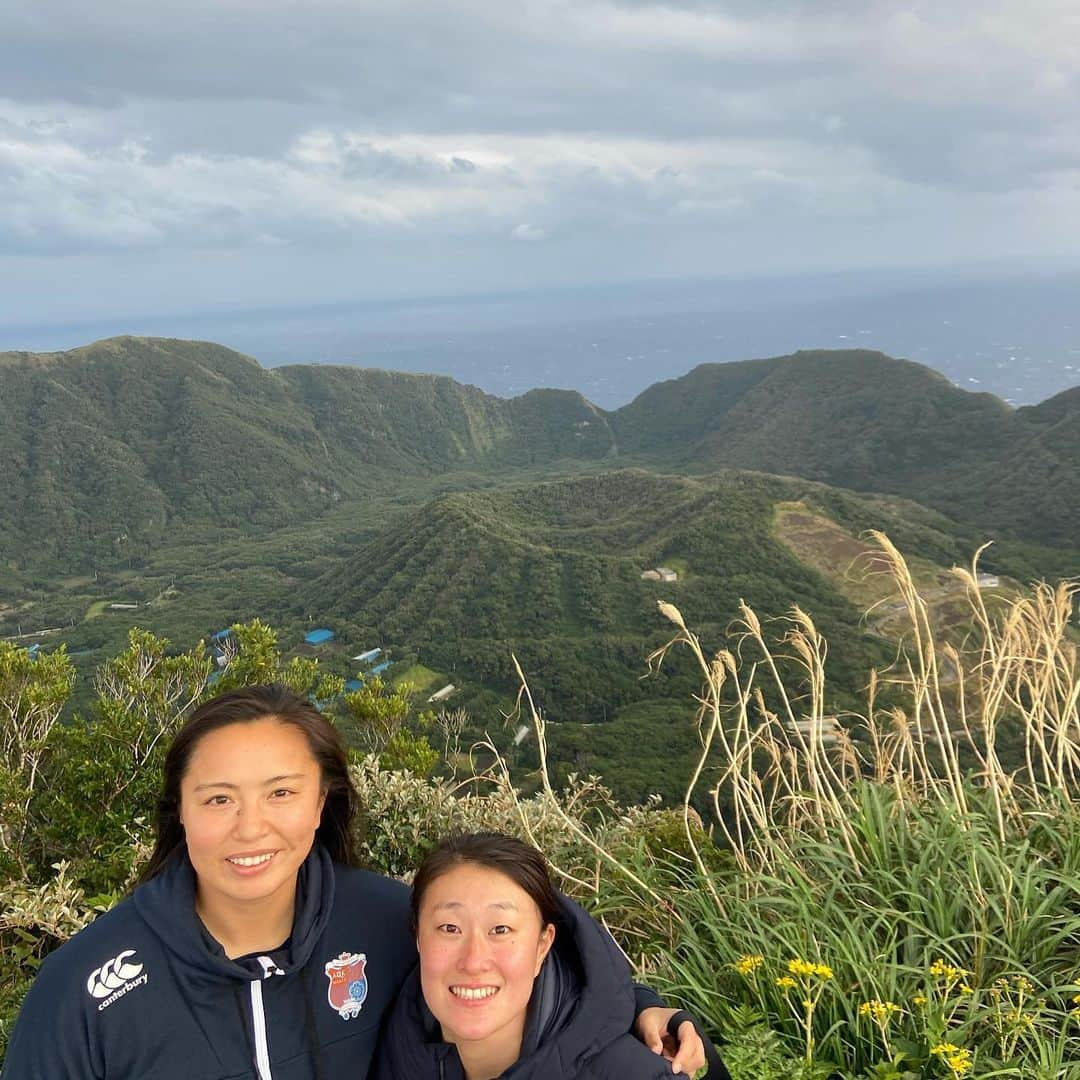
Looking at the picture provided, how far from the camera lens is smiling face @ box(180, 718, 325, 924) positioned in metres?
1.87

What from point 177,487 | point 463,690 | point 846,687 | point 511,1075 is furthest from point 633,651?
point 177,487

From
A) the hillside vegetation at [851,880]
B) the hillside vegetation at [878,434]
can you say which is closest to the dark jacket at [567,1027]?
the hillside vegetation at [851,880]

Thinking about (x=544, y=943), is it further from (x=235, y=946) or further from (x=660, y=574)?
(x=660, y=574)

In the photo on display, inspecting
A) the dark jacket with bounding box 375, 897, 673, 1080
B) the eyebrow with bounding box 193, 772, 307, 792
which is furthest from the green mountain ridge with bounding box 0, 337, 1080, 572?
the eyebrow with bounding box 193, 772, 307, 792

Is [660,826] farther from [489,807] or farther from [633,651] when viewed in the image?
[633,651]

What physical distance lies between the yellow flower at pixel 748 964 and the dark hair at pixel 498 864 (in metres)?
0.80

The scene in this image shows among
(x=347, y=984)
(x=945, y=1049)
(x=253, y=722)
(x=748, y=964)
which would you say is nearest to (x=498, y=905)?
(x=347, y=984)

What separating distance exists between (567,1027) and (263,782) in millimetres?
910

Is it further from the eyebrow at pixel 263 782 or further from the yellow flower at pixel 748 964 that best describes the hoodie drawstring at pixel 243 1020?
the yellow flower at pixel 748 964

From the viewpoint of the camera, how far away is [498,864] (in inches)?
71.1

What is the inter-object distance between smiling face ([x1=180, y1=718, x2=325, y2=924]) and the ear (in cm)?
63

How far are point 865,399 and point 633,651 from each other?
94458 millimetres

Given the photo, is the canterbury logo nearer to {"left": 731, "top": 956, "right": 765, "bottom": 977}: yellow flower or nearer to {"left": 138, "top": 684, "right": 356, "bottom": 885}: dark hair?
{"left": 138, "top": 684, "right": 356, "bottom": 885}: dark hair

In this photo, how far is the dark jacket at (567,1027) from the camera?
66.6 inches
